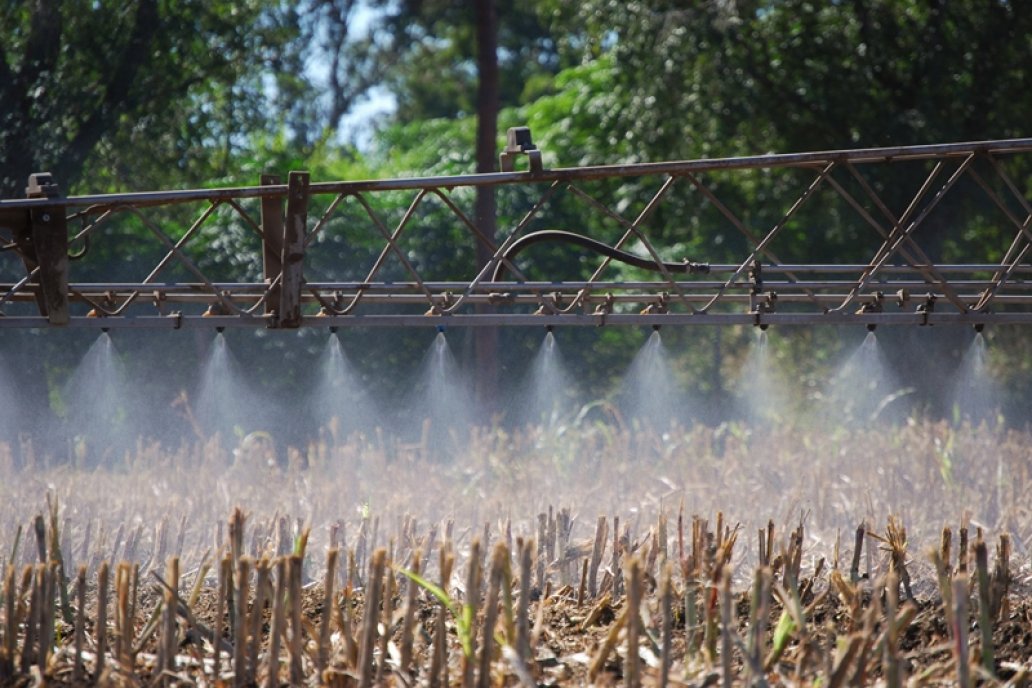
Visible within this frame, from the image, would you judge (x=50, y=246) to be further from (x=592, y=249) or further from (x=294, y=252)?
(x=592, y=249)

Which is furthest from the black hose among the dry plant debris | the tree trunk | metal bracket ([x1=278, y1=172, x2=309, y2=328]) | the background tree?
the background tree

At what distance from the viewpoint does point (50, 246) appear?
6.91m

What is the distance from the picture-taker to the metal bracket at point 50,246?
6.87 meters

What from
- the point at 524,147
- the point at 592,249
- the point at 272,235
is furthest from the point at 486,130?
the point at 524,147

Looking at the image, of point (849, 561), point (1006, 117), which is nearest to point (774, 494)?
point (849, 561)

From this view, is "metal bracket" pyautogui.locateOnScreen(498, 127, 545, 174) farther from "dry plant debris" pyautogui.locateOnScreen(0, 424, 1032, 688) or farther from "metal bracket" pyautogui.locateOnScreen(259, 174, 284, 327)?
"dry plant debris" pyautogui.locateOnScreen(0, 424, 1032, 688)

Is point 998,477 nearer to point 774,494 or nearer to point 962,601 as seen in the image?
point 774,494

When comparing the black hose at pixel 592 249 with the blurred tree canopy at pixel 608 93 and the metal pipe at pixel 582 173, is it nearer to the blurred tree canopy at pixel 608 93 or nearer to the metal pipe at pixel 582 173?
the metal pipe at pixel 582 173

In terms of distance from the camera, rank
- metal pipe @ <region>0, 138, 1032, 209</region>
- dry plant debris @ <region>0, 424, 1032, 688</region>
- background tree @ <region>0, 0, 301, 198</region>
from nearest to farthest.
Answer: dry plant debris @ <region>0, 424, 1032, 688</region> < metal pipe @ <region>0, 138, 1032, 209</region> < background tree @ <region>0, 0, 301, 198</region>

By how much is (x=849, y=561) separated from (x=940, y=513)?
9.17 ft

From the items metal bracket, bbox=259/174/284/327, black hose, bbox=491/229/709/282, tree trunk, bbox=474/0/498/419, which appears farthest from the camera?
tree trunk, bbox=474/0/498/419

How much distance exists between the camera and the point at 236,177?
17969 mm

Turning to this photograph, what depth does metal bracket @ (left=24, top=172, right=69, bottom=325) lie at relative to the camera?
22.5 feet

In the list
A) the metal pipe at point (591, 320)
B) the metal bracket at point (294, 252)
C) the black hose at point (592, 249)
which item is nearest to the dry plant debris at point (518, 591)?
the metal pipe at point (591, 320)
